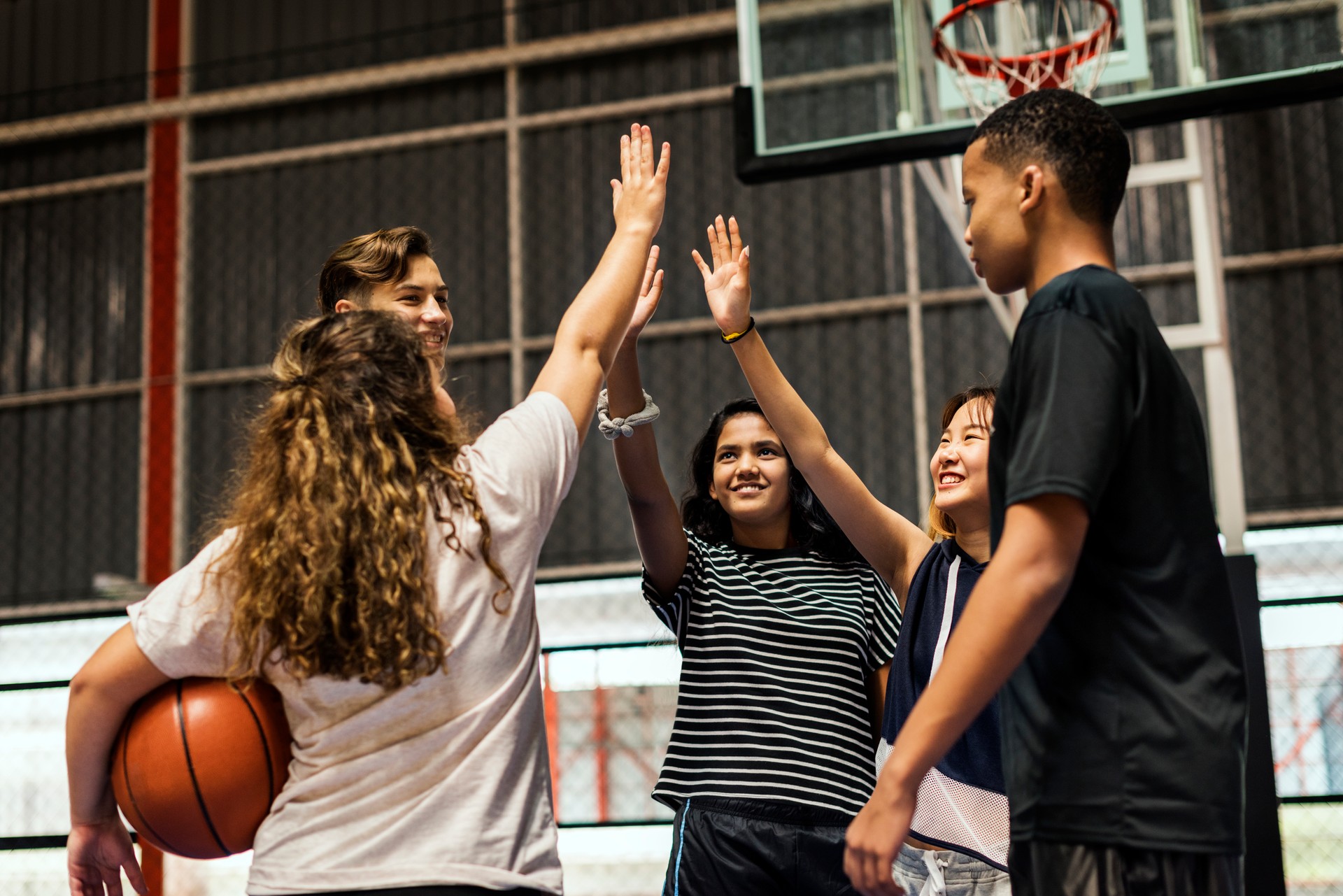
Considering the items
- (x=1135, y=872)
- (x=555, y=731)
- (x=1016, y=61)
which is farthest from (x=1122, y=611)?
(x=555, y=731)

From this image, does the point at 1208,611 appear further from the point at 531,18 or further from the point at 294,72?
the point at 294,72

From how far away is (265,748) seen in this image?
147cm

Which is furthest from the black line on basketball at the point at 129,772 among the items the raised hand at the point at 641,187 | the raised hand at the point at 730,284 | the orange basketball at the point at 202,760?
the raised hand at the point at 730,284

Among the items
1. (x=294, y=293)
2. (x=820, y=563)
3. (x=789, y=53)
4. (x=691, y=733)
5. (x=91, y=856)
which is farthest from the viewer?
(x=294, y=293)

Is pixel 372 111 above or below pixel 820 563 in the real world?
above

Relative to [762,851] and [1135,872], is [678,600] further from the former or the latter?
[1135,872]

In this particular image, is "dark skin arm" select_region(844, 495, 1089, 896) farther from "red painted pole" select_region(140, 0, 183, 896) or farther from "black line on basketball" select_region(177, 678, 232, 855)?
"red painted pole" select_region(140, 0, 183, 896)

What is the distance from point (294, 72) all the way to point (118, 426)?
3.16 m

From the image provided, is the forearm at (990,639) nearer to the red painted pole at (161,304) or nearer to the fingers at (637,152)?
the fingers at (637,152)

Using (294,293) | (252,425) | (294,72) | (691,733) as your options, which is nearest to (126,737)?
(252,425)

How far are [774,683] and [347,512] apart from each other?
1109 millimetres

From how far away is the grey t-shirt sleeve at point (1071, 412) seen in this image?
4.42 feet

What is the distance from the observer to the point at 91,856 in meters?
1.54

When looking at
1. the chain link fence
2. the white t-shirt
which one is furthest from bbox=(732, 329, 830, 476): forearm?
the chain link fence
